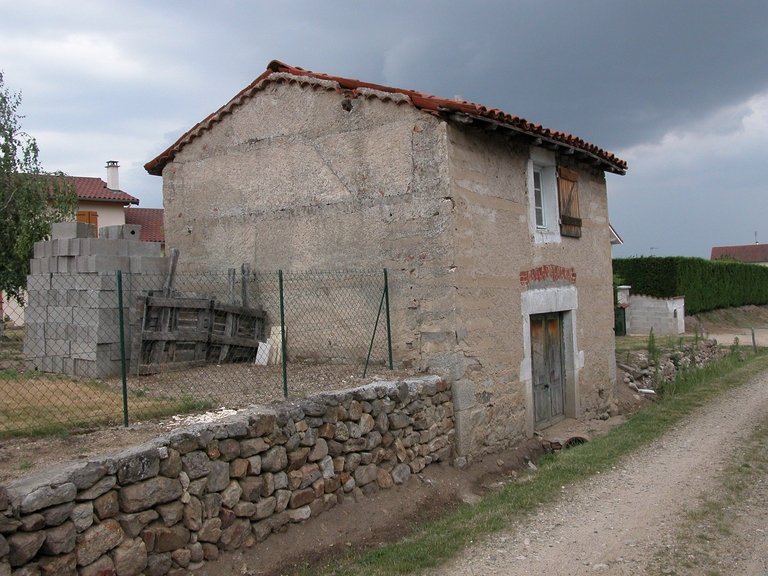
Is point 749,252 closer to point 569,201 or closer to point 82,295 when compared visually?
point 569,201

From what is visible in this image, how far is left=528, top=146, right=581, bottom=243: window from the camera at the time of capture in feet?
30.1

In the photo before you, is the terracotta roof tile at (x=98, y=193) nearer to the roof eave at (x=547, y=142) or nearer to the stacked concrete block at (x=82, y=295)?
the stacked concrete block at (x=82, y=295)

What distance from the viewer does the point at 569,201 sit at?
383 inches

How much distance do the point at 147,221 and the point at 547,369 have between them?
2695cm

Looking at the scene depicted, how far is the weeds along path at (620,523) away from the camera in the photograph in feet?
15.2

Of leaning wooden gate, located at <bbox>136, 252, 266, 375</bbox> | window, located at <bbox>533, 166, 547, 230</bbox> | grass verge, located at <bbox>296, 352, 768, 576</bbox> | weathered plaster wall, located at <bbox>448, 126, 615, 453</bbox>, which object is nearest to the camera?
grass verge, located at <bbox>296, 352, 768, 576</bbox>

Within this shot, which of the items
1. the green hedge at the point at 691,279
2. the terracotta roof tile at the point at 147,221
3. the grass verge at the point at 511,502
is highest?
the terracotta roof tile at the point at 147,221

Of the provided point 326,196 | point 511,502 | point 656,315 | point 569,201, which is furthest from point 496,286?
point 656,315

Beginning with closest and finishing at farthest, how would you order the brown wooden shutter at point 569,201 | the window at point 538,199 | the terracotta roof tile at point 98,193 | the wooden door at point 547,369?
the wooden door at point 547,369 → the window at point 538,199 → the brown wooden shutter at point 569,201 → the terracotta roof tile at point 98,193

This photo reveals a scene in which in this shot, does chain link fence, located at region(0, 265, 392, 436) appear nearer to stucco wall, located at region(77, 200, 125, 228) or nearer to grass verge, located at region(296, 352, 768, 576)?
grass verge, located at region(296, 352, 768, 576)

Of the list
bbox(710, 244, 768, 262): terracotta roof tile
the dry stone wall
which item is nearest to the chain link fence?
the dry stone wall

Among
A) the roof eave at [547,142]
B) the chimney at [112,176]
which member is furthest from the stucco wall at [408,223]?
the chimney at [112,176]

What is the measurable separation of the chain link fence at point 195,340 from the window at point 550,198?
10.1ft

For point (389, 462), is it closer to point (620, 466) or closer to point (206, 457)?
point (206, 457)
